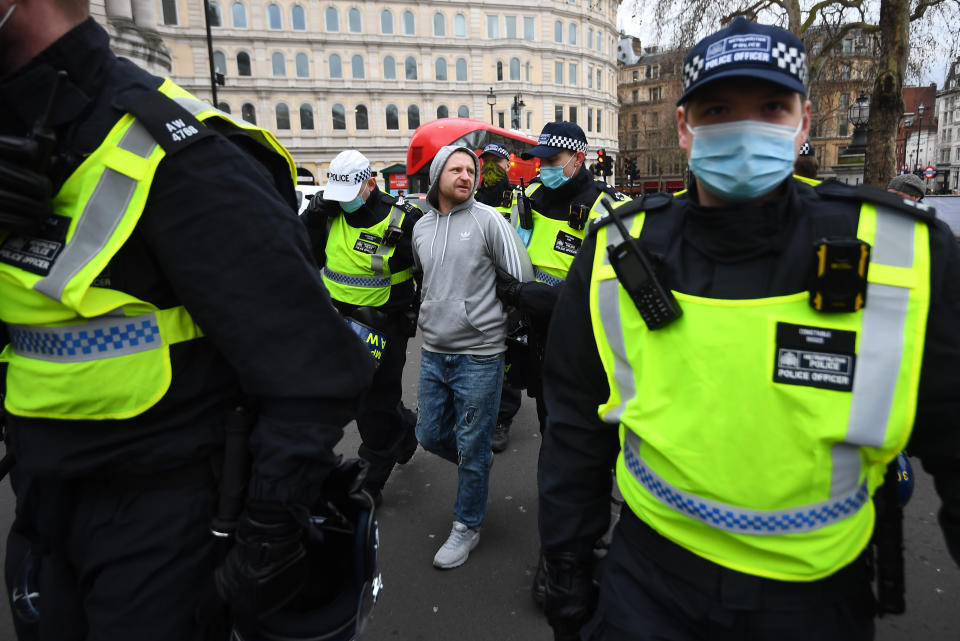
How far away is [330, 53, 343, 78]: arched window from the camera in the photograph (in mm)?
52969

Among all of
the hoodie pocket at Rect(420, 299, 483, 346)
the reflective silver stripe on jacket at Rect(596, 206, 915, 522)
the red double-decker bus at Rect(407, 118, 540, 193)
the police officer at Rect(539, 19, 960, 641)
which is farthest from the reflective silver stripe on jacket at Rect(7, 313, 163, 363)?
the red double-decker bus at Rect(407, 118, 540, 193)

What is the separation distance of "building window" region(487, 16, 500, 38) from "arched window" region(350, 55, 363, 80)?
475 inches

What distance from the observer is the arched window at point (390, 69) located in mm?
54562

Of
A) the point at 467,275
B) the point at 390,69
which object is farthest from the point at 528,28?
the point at 467,275

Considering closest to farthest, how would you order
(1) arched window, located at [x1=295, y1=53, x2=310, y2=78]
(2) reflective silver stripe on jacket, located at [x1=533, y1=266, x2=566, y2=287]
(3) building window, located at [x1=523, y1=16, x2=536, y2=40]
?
(2) reflective silver stripe on jacket, located at [x1=533, y1=266, x2=566, y2=287], (1) arched window, located at [x1=295, y1=53, x2=310, y2=78], (3) building window, located at [x1=523, y1=16, x2=536, y2=40]

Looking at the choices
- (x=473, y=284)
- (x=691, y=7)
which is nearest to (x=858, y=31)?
(x=691, y=7)

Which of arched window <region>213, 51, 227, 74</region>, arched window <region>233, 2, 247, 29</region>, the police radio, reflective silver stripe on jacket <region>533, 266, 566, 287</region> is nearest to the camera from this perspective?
the police radio

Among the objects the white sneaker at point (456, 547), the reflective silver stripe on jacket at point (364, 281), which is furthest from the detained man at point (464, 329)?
the reflective silver stripe on jacket at point (364, 281)

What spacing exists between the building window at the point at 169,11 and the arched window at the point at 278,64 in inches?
286

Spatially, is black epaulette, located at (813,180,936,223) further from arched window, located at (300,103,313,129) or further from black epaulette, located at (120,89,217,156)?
arched window, located at (300,103,313,129)

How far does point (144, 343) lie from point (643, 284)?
3.53 feet

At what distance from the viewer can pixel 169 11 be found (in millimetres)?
47938

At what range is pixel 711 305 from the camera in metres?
1.37

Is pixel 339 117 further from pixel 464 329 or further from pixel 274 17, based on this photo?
pixel 464 329
